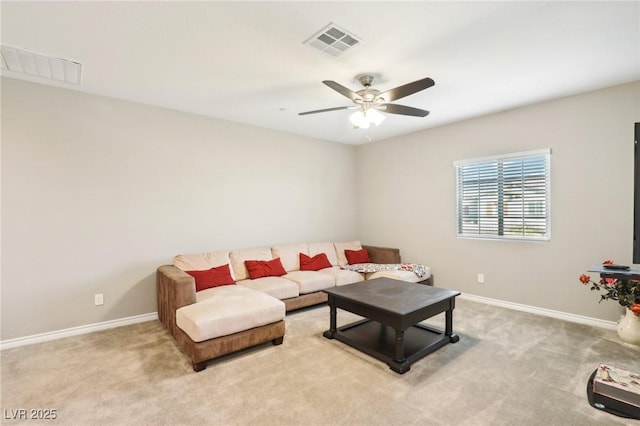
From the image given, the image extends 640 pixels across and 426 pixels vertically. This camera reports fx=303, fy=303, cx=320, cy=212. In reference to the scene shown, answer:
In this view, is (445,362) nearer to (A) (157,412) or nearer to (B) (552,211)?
(A) (157,412)

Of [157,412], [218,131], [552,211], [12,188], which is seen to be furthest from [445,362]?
[12,188]

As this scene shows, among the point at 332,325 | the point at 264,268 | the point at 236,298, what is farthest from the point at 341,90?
the point at 264,268

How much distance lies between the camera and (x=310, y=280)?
4.10 metres

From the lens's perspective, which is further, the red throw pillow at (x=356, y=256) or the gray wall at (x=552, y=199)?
the red throw pillow at (x=356, y=256)

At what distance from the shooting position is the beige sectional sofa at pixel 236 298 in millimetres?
2590

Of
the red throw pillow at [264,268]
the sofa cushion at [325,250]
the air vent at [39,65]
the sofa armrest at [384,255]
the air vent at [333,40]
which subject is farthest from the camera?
the sofa armrest at [384,255]

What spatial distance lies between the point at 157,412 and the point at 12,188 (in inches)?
107

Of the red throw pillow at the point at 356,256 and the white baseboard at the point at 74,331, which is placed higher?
the red throw pillow at the point at 356,256

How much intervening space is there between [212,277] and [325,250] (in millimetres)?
2123

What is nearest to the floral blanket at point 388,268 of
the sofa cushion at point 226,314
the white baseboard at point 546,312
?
the white baseboard at point 546,312

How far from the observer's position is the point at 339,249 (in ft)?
17.7

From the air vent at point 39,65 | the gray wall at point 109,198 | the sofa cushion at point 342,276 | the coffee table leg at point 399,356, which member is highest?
the air vent at point 39,65

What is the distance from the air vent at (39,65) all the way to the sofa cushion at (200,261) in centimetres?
217

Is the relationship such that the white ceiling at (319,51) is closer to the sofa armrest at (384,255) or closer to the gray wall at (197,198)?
the gray wall at (197,198)
